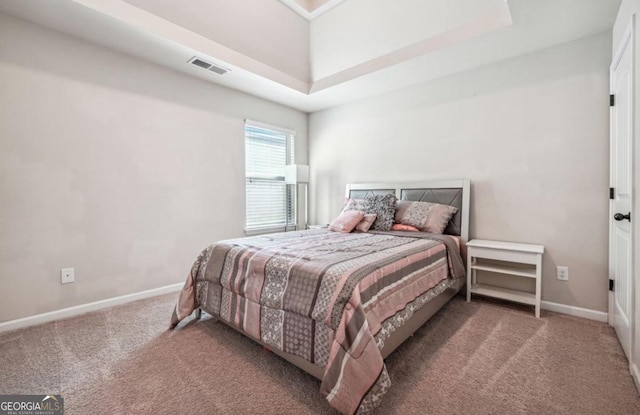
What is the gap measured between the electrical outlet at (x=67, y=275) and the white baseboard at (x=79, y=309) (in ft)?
0.83

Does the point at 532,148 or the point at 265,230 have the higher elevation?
the point at 532,148

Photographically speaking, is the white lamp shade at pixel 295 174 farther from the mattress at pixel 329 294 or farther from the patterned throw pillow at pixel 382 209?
the mattress at pixel 329 294

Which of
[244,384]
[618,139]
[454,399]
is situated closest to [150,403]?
[244,384]

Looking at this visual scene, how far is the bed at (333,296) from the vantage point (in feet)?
4.40

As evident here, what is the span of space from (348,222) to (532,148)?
1.97 metres

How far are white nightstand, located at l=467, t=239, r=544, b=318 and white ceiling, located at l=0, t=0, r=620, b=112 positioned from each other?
1918 mm

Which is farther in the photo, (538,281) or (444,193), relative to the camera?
(444,193)

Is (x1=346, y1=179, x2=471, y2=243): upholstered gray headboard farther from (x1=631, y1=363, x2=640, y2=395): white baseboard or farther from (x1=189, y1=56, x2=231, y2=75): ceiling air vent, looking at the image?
(x1=189, y1=56, x2=231, y2=75): ceiling air vent

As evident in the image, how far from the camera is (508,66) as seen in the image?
2883 millimetres

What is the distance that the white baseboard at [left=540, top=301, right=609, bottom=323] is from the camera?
2412mm

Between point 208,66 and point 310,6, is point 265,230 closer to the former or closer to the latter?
point 208,66

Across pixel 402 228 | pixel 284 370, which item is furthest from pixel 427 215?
pixel 284 370

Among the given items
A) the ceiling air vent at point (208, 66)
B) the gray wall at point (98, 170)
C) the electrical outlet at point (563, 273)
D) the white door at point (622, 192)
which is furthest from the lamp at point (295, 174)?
the white door at point (622, 192)

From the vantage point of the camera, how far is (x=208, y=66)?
3.06 m
